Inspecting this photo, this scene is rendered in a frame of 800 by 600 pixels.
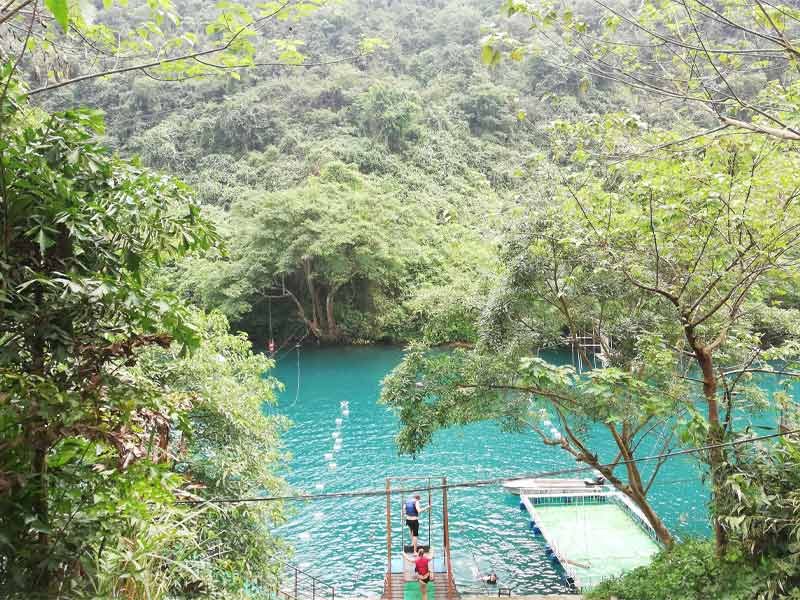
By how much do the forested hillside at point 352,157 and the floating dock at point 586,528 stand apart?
5463 mm

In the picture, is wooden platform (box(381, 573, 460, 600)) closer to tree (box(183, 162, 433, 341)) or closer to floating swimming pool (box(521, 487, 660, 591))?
floating swimming pool (box(521, 487, 660, 591))

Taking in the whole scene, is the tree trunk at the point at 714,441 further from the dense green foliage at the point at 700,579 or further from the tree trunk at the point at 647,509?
the tree trunk at the point at 647,509

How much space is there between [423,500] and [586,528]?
2.85m

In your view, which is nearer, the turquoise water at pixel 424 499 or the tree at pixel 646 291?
the tree at pixel 646 291

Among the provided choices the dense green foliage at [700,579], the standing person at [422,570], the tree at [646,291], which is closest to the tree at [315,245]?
the tree at [646,291]

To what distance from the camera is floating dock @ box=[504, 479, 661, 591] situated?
8.62 metres

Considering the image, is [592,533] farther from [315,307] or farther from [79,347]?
[315,307]

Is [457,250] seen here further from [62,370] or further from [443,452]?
[62,370]

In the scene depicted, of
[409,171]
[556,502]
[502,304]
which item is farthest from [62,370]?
[409,171]

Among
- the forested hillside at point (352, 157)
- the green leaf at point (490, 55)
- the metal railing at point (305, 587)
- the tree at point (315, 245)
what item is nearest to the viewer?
the green leaf at point (490, 55)

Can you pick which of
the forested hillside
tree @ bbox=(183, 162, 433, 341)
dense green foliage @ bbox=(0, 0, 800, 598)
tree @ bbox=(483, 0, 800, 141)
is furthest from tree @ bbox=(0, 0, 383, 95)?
tree @ bbox=(183, 162, 433, 341)

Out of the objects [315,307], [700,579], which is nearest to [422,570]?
[700,579]

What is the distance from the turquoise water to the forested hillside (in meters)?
3.65

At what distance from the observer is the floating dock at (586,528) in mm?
8625
